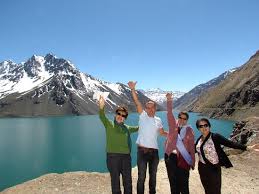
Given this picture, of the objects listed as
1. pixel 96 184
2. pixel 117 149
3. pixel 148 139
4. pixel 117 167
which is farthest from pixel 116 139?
pixel 96 184

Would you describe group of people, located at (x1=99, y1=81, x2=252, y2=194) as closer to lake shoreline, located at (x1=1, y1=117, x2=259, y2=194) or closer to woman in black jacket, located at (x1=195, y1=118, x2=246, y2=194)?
woman in black jacket, located at (x1=195, y1=118, x2=246, y2=194)

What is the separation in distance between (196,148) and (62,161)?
6515cm

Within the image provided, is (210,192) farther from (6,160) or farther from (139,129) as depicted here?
(6,160)

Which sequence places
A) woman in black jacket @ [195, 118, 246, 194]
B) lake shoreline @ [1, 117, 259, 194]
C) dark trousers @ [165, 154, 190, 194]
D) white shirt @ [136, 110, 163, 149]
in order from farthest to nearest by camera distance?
lake shoreline @ [1, 117, 259, 194]
white shirt @ [136, 110, 163, 149]
dark trousers @ [165, 154, 190, 194]
woman in black jacket @ [195, 118, 246, 194]

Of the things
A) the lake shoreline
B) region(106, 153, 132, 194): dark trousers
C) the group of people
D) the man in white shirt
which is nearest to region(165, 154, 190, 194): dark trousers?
the group of people

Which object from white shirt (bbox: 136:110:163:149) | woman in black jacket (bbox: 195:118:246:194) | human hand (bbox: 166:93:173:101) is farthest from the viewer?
white shirt (bbox: 136:110:163:149)

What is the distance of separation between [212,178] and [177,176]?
1512 mm

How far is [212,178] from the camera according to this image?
9406 mm

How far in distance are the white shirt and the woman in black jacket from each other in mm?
1812

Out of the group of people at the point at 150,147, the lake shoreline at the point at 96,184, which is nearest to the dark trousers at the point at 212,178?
the group of people at the point at 150,147

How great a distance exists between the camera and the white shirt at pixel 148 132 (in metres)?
10.9

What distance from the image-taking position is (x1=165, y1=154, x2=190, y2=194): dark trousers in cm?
1062

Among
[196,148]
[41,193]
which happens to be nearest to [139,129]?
[196,148]

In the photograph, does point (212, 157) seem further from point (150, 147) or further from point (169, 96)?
point (169, 96)
